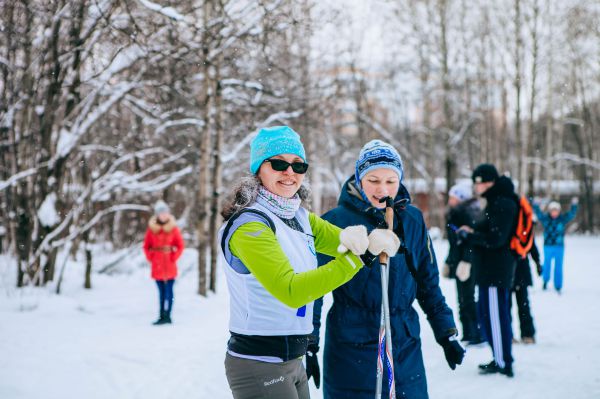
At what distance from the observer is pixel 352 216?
2676mm

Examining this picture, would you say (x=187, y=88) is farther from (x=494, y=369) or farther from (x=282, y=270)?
(x=282, y=270)

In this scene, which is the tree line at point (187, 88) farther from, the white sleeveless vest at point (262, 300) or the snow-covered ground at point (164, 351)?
the white sleeveless vest at point (262, 300)

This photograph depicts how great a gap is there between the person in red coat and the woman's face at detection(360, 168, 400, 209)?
536cm

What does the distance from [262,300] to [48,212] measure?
25.3 feet

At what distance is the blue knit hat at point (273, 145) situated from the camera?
211cm

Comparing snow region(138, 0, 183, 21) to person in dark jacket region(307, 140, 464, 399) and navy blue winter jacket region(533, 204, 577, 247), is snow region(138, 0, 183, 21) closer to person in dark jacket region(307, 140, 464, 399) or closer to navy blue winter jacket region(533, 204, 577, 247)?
person in dark jacket region(307, 140, 464, 399)

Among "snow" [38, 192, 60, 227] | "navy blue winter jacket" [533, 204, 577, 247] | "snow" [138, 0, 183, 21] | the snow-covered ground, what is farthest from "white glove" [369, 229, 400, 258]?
"navy blue winter jacket" [533, 204, 577, 247]

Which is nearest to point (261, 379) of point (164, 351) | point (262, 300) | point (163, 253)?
point (262, 300)

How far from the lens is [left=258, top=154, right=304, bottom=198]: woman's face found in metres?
2.09

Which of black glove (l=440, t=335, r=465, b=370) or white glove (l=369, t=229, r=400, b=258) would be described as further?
black glove (l=440, t=335, r=465, b=370)

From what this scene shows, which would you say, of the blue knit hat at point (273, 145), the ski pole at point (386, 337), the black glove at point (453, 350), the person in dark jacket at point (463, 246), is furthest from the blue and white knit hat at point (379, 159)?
the person in dark jacket at point (463, 246)

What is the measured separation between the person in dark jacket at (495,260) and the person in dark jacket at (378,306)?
2.32m

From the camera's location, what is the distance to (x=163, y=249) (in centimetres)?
755

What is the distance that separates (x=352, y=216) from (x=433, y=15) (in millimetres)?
20605
